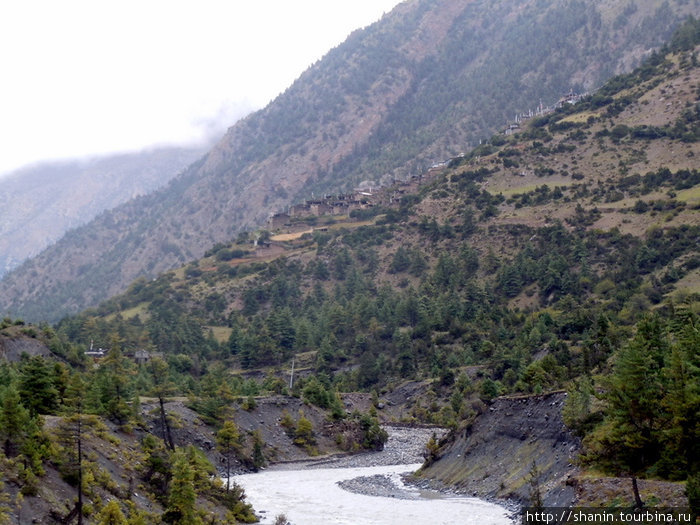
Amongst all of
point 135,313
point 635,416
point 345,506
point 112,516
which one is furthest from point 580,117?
point 112,516

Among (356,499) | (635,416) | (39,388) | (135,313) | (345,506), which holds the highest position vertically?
(135,313)

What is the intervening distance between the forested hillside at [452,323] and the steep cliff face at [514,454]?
109 cm

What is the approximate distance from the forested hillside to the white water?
186 inches

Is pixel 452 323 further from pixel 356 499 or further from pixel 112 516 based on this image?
pixel 112 516

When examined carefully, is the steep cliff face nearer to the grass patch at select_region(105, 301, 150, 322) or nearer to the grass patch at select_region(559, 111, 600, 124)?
the grass patch at select_region(105, 301, 150, 322)

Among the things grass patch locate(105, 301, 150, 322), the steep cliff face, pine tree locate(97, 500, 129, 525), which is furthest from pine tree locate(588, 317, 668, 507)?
grass patch locate(105, 301, 150, 322)

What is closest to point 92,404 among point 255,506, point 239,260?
point 255,506

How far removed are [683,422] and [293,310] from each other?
124 m

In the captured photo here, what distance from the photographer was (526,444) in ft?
198

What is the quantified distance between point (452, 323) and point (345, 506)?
6875cm

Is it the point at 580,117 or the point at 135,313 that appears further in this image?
the point at 580,117

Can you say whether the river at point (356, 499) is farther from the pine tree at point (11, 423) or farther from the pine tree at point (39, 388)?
the pine tree at point (11, 423)

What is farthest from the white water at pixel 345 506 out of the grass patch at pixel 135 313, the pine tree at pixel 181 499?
the grass patch at pixel 135 313

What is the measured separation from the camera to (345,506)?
62.6 meters
